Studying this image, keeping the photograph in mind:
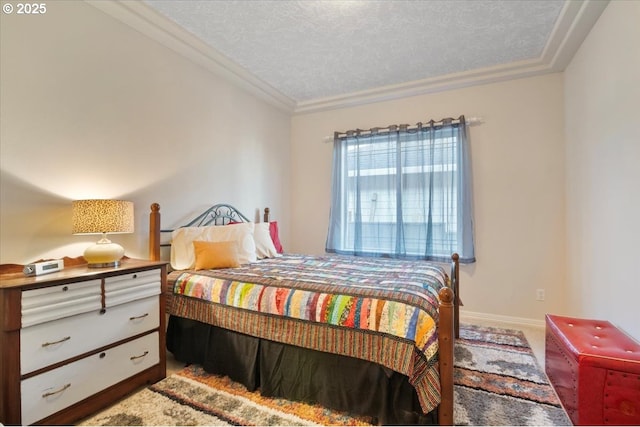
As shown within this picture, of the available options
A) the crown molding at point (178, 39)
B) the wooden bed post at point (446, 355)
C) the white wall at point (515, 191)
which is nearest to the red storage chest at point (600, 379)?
the wooden bed post at point (446, 355)

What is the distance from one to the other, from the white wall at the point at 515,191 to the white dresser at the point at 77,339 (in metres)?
3.16

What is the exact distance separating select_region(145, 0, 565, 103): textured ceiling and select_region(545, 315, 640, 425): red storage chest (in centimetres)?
232

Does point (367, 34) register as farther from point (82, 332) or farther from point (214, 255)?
point (82, 332)

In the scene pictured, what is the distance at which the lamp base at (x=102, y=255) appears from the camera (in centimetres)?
186

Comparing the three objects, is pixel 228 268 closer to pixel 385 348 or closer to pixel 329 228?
pixel 385 348

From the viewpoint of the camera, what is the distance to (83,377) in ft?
5.29

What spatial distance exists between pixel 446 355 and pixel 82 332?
1.92 metres

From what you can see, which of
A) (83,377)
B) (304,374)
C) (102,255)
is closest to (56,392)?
(83,377)

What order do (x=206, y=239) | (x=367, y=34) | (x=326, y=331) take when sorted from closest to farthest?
(x=326, y=331), (x=367, y=34), (x=206, y=239)

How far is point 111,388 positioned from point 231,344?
27.4 inches

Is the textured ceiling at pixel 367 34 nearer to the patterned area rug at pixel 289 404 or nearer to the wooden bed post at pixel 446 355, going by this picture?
the wooden bed post at pixel 446 355

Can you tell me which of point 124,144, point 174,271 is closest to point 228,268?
point 174,271

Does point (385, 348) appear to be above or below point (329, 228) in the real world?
below

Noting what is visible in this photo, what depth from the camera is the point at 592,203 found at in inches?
94.3
